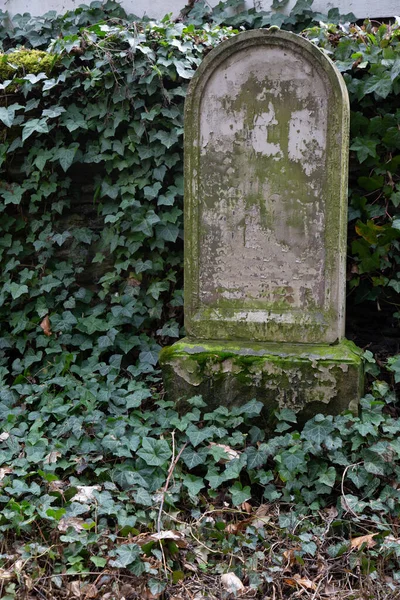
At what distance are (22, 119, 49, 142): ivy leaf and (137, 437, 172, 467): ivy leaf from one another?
225 centimetres

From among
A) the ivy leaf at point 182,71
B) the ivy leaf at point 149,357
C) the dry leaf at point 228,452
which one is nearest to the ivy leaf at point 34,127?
the ivy leaf at point 182,71

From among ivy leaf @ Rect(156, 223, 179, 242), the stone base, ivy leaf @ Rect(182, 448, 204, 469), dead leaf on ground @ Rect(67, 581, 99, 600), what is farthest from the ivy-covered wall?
dead leaf on ground @ Rect(67, 581, 99, 600)

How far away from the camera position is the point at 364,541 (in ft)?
7.50

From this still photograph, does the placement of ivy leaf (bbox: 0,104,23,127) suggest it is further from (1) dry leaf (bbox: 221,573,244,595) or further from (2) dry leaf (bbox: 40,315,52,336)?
(1) dry leaf (bbox: 221,573,244,595)

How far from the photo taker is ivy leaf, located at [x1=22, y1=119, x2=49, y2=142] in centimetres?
397

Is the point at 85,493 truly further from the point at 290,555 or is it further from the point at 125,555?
the point at 290,555

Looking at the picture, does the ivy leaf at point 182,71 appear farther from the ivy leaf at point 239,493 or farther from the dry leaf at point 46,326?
the ivy leaf at point 239,493

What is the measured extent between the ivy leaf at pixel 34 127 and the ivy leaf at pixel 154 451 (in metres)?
2.25

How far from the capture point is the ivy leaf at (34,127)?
397 cm

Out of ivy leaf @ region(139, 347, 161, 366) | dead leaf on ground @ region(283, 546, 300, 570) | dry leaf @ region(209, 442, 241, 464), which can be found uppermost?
ivy leaf @ region(139, 347, 161, 366)

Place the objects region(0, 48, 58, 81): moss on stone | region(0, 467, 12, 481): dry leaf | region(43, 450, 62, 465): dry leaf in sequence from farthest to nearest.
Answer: region(0, 48, 58, 81): moss on stone < region(43, 450, 62, 465): dry leaf < region(0, 467, 12, 481): dry leaf

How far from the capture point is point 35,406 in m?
3.42

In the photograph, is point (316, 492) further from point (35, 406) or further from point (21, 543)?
point (35, 406)

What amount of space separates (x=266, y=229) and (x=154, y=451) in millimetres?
1269
